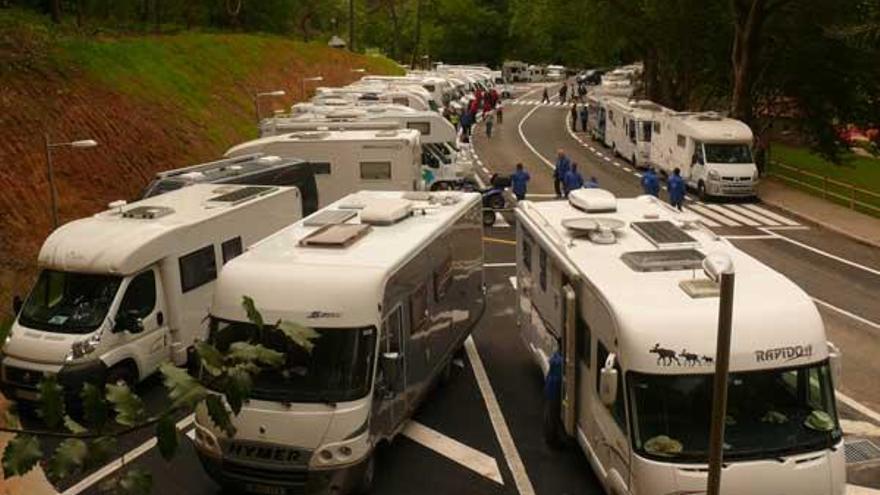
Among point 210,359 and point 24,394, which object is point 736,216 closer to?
point 24,394

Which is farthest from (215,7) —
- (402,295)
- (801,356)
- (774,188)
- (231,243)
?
(801,356)

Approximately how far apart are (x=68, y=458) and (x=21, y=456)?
263 mm

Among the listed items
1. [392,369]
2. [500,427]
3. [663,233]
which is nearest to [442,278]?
[500,427]

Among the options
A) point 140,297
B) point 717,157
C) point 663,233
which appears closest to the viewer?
point 663,233

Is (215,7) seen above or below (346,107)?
above

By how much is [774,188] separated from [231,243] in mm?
27275

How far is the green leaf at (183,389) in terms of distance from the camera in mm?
4047

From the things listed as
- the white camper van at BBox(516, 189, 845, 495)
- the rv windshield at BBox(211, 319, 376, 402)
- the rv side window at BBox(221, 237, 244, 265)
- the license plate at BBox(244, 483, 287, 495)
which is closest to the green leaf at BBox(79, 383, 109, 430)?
the white camper van at BBox(516, 189, 845, 495)

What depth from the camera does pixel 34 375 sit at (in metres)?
14.7

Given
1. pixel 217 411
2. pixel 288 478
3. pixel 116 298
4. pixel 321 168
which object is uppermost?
pixel 217 411

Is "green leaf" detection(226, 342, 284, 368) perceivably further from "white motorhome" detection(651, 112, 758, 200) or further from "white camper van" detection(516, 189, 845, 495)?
"white motorhome" detection(651, 112, 758, 200)

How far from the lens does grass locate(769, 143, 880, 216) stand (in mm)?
37438

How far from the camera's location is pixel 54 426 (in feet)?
14.6

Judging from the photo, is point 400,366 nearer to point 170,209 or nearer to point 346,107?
point 170,209
